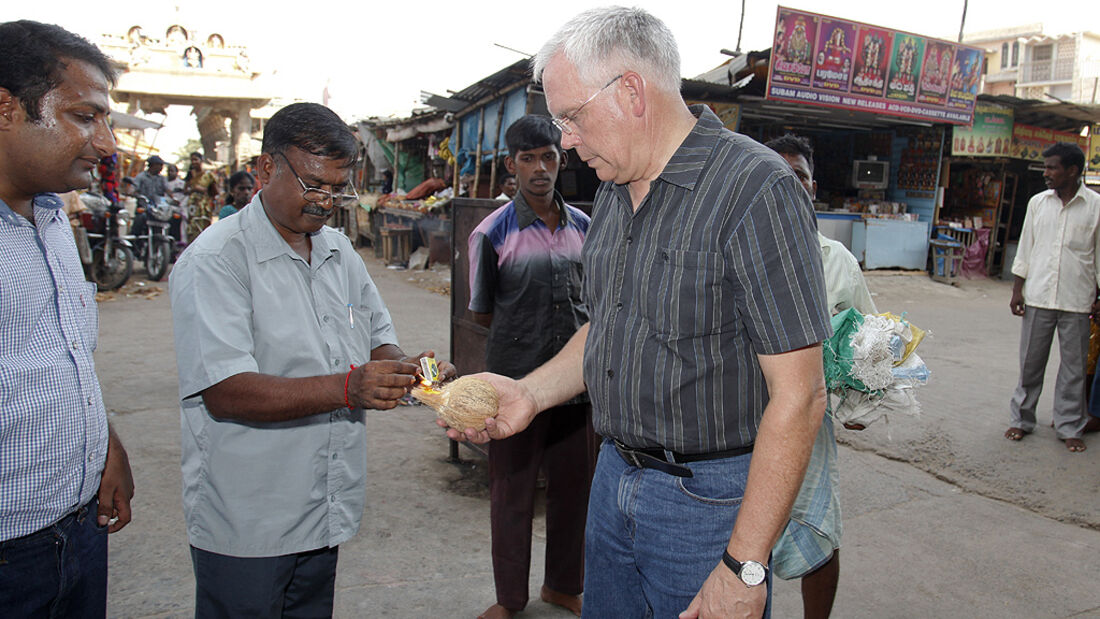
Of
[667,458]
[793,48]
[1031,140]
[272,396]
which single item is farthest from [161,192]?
[1031,140]

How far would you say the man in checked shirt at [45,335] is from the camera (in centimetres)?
167

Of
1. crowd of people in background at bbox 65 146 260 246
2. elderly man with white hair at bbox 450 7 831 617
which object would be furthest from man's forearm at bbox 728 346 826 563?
crowd of people in background at bbox 65 146 260 246

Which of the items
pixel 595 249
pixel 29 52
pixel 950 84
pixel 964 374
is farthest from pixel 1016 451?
pixel 950 84

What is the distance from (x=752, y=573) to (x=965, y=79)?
14.8 metres

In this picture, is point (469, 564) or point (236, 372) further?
point (469, 564)

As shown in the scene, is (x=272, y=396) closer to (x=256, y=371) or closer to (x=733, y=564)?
(x=256, y=371)

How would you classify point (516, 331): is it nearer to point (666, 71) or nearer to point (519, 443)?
point (519, 443)

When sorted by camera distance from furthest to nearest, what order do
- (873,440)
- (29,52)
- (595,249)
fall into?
(873,440) → (595,249) → (29,52)

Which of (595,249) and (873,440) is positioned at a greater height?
(595,249)

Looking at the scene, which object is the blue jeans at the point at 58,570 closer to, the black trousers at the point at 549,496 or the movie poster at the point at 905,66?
the black trousers at the point at 549,496

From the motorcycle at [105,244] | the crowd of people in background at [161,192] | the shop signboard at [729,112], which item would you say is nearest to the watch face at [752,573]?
the crowd of people in background at [161,192]

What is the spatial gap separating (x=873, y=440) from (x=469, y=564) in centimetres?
349

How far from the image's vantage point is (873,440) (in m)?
5.54

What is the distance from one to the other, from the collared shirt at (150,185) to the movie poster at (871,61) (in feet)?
40.8
